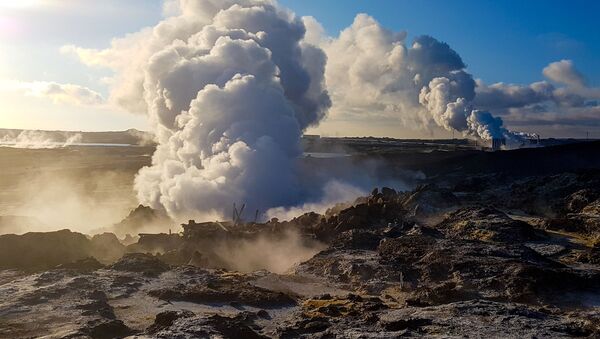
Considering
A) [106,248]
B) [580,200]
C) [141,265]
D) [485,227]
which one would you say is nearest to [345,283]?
[141,265]

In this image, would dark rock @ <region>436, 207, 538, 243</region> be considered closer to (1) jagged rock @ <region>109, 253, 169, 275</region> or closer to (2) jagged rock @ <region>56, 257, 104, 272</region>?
(1) jagged rock @ <region>109, 253, 169, 275</region>

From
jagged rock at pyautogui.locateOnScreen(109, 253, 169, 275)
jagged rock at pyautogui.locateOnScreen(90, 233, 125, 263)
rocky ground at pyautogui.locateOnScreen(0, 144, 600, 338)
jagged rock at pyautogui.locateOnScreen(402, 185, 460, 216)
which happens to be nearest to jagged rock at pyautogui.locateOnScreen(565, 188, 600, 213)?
rocky ground at pyautogui.locateOnScreen(0, 144, 600, 338)

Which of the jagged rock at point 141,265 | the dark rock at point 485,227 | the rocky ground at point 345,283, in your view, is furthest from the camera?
the dark rock at point 485,227

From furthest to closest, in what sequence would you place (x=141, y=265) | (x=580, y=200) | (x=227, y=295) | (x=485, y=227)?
(x=580, y=200)
(x=485, y=227)
(x=141, y=265)
(x=227, y=295)

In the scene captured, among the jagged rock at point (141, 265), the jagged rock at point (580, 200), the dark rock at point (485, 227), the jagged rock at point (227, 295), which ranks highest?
the jagged rock at point (580, 200)

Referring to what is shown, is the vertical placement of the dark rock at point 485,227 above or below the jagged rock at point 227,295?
above

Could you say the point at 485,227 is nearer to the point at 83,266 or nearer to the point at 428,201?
the point at 428,201

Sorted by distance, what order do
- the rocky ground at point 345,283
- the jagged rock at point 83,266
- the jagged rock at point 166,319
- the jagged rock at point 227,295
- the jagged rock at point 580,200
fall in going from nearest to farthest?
the jagged rock at point 166,319, the rocky ground at point 345,283, the jagged rock at point 227,295, the jagged rock at point 83,266, the jagged rock at point 580,200

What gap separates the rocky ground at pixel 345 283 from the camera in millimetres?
17406

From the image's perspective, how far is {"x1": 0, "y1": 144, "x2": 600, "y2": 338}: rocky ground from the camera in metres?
17.4

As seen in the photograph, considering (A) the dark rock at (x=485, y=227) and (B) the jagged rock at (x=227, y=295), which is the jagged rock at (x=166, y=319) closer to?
(B) the jagged rock at (x=227, y=295)

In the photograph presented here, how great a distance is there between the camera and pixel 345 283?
83.5 feet

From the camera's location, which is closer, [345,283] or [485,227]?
[345,283]

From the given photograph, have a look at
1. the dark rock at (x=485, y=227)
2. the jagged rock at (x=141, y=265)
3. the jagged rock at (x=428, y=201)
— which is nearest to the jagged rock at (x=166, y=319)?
the jagged rock at (x=141, y=265)
